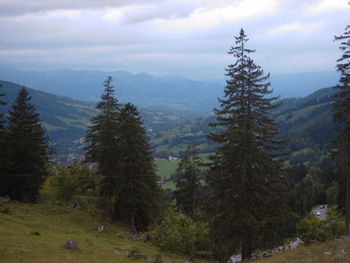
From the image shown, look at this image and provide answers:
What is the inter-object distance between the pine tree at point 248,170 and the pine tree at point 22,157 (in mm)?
24876

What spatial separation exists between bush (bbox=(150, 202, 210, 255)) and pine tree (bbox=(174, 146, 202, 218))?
1482cm

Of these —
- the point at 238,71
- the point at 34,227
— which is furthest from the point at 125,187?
the point at 238,71

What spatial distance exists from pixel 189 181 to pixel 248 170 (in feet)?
79.1

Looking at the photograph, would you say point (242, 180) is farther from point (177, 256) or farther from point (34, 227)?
point (34, 227)

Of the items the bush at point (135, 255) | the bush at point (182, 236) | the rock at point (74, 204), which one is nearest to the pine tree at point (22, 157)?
the rock at point (74, 204)

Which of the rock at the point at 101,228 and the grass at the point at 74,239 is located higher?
the grass at the point at 74,239

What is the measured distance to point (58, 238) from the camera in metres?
25.6

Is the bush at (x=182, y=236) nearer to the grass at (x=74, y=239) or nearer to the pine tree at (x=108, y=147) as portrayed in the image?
the grass at (x=74, y=239)

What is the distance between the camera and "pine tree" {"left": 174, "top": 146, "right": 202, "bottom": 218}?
47.1m

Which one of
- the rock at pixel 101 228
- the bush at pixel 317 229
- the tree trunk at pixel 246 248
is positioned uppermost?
the bush at pixel 317 229

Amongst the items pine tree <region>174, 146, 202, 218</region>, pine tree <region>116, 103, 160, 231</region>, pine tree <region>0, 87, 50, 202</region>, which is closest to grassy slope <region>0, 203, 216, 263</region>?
pine tree <region>116, 103, 160, 231</region>

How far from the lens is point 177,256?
94.1ft

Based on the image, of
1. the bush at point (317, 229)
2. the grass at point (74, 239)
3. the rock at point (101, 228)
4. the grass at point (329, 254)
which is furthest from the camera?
the rock at point (101, 228)

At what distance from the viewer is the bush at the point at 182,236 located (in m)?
28.7
